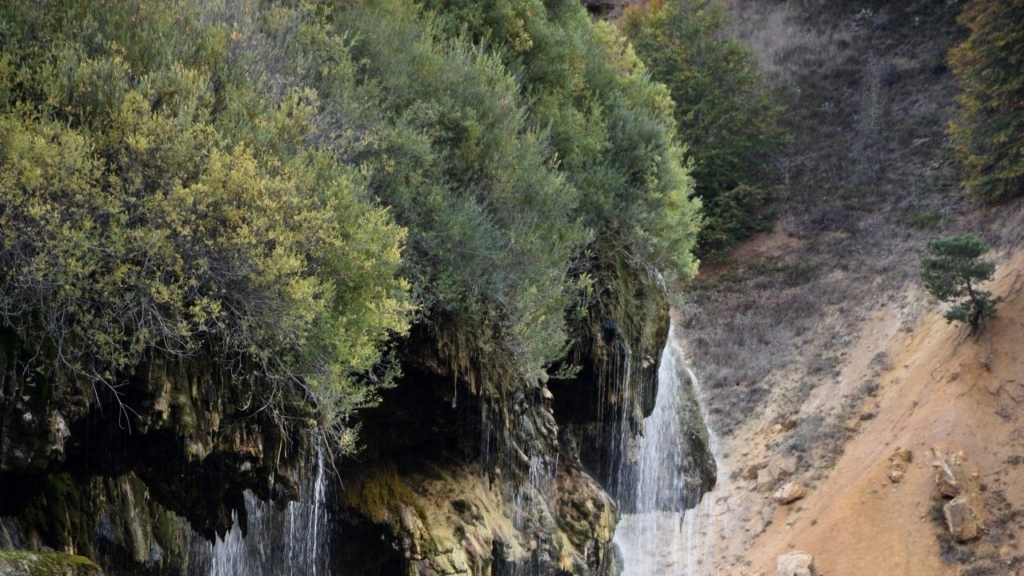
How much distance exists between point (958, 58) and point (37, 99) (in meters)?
31.2

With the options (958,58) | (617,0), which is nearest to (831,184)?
(958,58)

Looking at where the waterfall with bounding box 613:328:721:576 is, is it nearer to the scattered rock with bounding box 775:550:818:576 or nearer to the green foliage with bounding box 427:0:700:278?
the scattered rock with bounding box 775:550:818:576

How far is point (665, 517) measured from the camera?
31.5 m

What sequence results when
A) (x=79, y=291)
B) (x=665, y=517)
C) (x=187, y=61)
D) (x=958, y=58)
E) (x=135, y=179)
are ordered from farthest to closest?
(x=958, y=58), (x=665, y=517), (x=187, y=61), (x=135, y=179), (x=79, y=291)

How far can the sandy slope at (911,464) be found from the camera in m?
25.3

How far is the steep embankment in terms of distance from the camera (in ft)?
85.8

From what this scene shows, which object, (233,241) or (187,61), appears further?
(187,61)

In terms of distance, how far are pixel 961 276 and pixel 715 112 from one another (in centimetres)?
1282

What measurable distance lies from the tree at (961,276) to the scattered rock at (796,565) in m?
7.42

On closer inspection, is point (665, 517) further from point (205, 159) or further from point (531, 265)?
point (205, 159)

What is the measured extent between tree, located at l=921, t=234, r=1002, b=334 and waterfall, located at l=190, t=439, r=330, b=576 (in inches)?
834

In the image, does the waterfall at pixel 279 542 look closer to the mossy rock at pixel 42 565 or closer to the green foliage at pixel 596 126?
the mossy rock at pixel 42 565

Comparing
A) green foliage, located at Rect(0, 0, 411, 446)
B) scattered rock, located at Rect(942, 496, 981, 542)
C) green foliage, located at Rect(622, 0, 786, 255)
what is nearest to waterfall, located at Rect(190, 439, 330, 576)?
green foliage, located at Rect(0, 0, 411, 446)

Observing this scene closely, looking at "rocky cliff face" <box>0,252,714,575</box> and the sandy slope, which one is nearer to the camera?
"rocky cliff face" <box>0,252,714,575</box>
